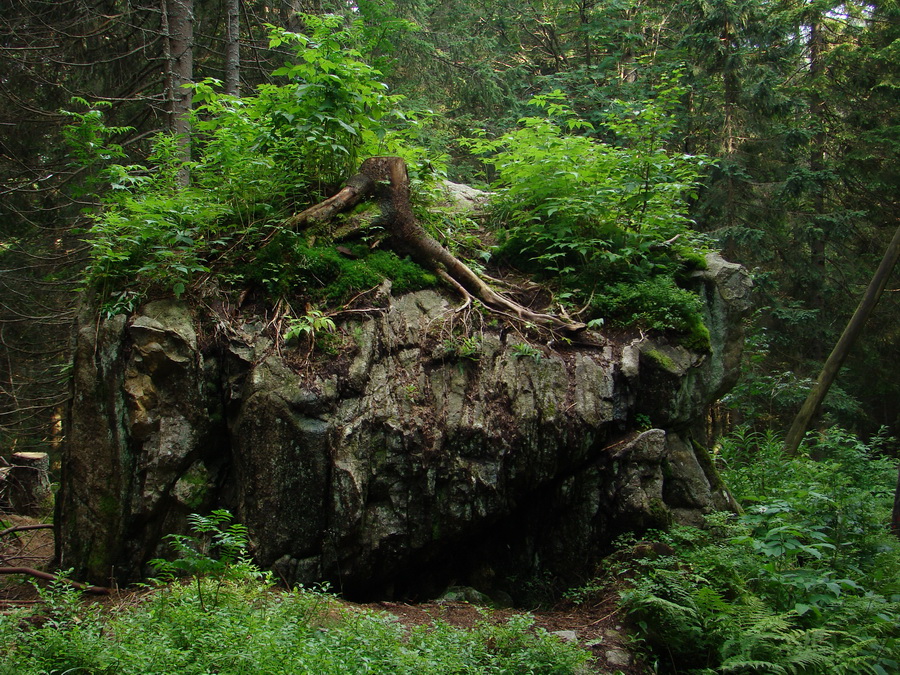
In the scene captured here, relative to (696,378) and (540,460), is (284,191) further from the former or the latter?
(696,378)

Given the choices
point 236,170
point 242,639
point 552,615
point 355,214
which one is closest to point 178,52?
point 236,170

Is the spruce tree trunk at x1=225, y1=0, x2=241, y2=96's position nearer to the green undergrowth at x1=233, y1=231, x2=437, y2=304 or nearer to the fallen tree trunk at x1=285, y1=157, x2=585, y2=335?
the fallen tree trunk at x1=285, y1=157, x2=585, y2=335

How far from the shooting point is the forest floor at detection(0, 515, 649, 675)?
4.23 meters

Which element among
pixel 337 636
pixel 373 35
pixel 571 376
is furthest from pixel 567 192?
pixel 337 636

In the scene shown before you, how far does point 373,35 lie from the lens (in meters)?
6.47

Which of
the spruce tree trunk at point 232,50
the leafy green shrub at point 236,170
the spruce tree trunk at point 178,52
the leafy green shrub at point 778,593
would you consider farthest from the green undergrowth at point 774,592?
the spruce tree trunk at point 232,50

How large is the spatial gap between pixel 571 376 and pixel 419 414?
182 cm

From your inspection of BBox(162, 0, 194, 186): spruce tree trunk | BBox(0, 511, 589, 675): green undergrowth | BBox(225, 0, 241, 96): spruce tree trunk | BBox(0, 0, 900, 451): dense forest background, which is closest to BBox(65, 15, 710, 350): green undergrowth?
BBox(162, 0, 194, 186): spruce tree trunk

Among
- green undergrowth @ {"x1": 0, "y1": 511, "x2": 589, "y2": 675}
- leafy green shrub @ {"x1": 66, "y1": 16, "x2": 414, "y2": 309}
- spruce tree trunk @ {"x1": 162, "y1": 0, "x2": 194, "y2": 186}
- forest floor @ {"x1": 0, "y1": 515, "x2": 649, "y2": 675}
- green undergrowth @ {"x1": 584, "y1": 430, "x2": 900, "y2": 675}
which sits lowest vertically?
forest floor @ {"x1": 0, "y1": 515, "x2": 649, "y2": 675}

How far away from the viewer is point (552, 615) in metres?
5.15

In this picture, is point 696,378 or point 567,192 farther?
point 567,192

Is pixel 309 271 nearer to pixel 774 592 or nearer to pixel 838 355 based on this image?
pixel 774 592

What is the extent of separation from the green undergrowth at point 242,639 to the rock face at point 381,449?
0.80m

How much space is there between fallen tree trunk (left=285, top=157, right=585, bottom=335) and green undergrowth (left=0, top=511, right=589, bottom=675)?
3.37 m
